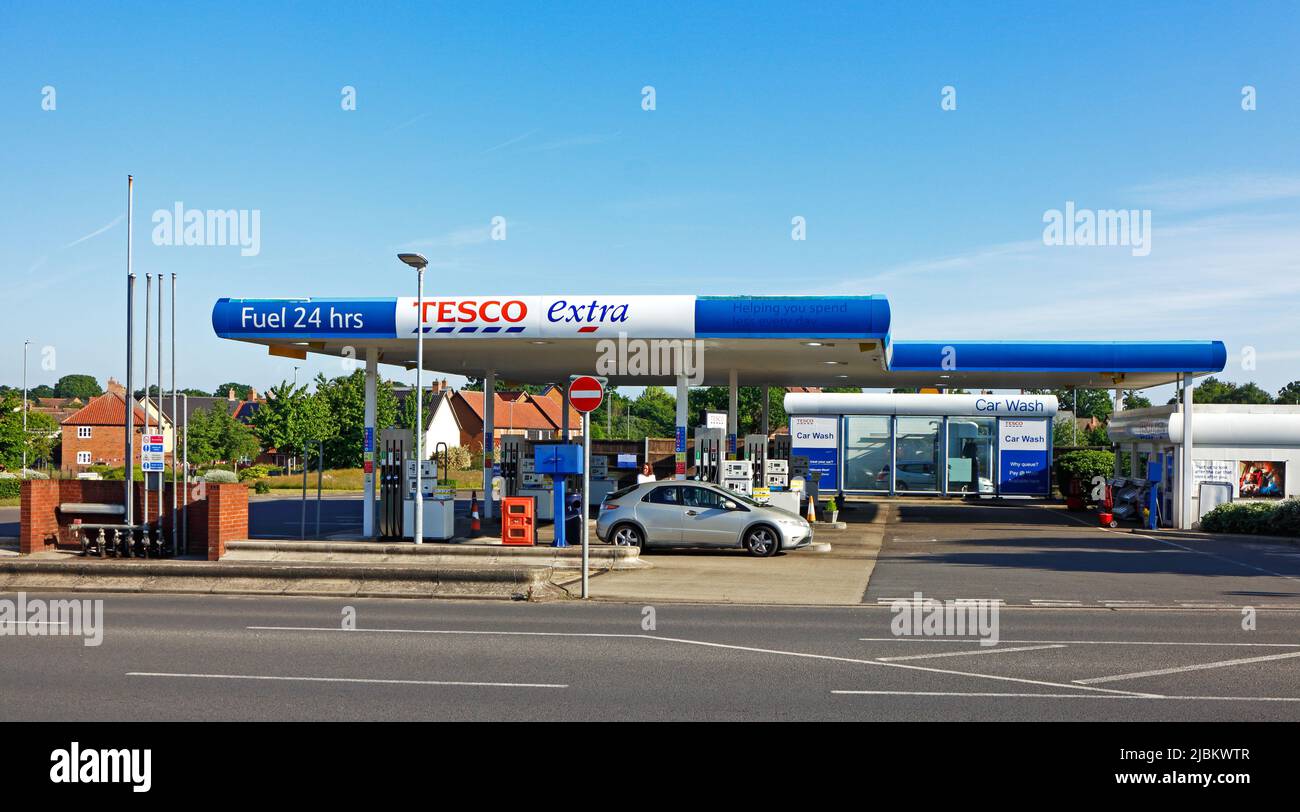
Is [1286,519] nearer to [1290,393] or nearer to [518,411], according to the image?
[518,411]

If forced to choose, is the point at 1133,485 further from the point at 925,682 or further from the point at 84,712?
the point at 84,712

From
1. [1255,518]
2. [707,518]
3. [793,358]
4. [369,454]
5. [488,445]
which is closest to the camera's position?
[707,518]

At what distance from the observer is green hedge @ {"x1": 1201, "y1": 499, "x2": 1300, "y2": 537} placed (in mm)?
26469

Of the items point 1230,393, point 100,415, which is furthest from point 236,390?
point 1230,393

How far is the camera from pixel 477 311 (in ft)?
74.4

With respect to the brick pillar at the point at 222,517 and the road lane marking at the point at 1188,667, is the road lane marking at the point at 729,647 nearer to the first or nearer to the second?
the road lane marking at the point at 1188,667

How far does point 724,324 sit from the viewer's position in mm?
22266

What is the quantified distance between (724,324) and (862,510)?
679 inches

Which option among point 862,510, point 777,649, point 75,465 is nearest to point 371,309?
point 777,649

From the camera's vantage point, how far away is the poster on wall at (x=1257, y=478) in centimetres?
2956

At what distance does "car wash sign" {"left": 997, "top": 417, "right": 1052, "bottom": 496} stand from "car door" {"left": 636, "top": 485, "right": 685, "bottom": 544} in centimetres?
2532

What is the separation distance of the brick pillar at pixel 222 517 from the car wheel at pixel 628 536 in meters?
7.04

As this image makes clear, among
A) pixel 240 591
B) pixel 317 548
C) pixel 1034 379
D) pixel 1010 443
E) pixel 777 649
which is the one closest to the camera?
pixel 777 649

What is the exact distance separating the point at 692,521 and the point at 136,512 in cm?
1047
